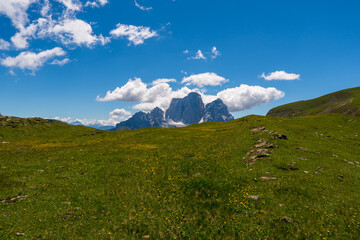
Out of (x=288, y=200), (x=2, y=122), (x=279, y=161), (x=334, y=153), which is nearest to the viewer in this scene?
(x=288, y=200)

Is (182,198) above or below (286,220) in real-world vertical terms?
above

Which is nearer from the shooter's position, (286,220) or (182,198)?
(286,220)

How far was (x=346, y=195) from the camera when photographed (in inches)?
630

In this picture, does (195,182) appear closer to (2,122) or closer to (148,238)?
(148,238)

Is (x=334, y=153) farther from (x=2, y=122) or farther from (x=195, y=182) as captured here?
(x=2, y=122)

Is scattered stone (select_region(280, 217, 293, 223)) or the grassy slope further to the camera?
scattered stone (select_region(280, 217, 293, 223))

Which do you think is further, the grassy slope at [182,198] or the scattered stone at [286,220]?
the scattered stone at [286,220]

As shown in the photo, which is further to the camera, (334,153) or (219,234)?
(334,153)

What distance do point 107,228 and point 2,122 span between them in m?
79.7

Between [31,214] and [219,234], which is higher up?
[31,214]

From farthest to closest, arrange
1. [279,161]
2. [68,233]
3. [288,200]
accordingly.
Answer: [279,161]
[288,200]
[68,233]

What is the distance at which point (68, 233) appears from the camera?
12258 millimetres

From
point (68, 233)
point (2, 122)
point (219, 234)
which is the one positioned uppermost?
point (2, 122)

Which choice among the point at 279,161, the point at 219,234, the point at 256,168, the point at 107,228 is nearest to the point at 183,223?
the point at 219,234
